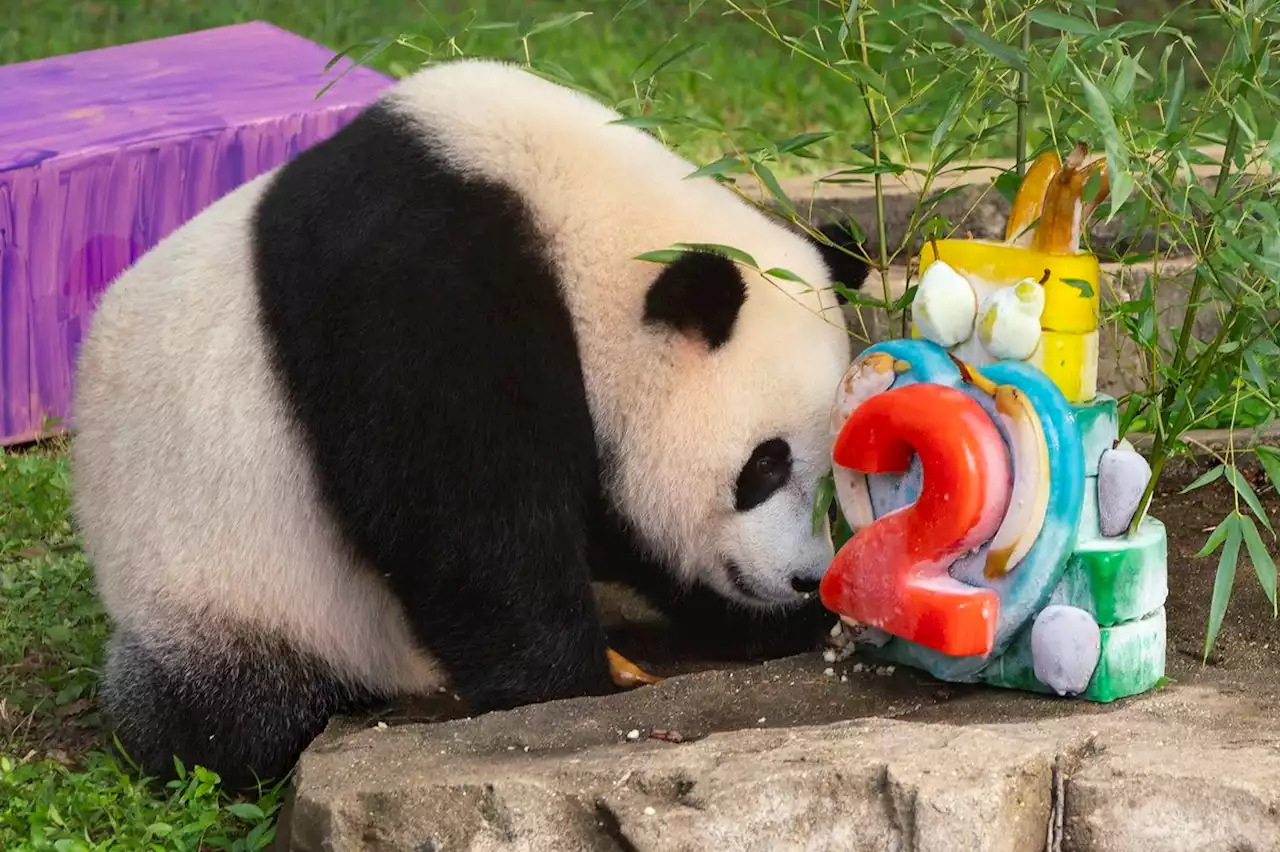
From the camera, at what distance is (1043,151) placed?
2.72 meters

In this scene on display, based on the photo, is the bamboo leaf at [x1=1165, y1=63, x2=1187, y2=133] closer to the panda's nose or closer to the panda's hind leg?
the panda's nose

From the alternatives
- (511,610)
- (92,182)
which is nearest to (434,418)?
(511,610)

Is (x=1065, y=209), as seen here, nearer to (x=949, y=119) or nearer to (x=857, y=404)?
(x=949, y=119)

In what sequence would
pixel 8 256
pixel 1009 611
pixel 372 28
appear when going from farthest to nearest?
1. pixel 372 28
2. pixel 8 256
3. pixel 1009 611

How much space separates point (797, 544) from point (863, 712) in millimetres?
400

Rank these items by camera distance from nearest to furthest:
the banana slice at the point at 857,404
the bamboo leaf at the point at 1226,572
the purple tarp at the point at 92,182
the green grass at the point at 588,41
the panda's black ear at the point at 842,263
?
the bamboo leaf at the point at 1226,572
the banana slice at the point at 857,404
the panda's black ear at the point at 842,263
the purple tarp at the point at 92,182
the green grass at the point at 588,41

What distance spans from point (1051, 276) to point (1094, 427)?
0.24 meters

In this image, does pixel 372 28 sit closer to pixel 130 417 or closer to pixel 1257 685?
pixel 130 417

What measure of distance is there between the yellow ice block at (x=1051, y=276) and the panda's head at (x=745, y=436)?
38cm

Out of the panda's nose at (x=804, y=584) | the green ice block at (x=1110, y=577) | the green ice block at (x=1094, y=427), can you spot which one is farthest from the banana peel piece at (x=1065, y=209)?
the panda's nose at (x=804, y=584)

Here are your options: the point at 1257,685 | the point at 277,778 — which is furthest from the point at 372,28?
the point at 1257,685

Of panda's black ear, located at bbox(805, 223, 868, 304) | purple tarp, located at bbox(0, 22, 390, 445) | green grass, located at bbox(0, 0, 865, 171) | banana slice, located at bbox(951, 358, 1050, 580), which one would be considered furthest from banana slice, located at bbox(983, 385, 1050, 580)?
green grass, located at bbox(0, 0, 865, 171)

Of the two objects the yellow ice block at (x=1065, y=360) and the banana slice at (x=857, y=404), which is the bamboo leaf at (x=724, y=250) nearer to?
the banana slice at (x=857, y=404)

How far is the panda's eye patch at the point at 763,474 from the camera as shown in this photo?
290 cm
